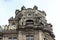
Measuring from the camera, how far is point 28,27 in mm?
72188

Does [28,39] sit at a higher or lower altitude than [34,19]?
lower

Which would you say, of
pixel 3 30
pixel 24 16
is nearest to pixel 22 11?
pixel 24 16

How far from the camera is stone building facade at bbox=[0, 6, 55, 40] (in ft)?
237

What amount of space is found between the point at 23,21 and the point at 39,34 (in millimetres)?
5290

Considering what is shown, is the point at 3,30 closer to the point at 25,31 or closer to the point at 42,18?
the point at 25,31

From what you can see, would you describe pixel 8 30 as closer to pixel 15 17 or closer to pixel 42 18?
pixel 15 17

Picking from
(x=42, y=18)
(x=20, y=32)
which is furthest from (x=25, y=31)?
(x=42, y=18)

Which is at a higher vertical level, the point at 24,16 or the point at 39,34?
the point at 24,16

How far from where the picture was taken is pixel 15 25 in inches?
2938

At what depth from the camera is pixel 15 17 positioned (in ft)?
249

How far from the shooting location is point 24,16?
74.2 metres

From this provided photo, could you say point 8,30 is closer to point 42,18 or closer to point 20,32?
point 20,32

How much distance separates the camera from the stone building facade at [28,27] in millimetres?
72125

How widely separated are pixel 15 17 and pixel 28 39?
7.49 metres
